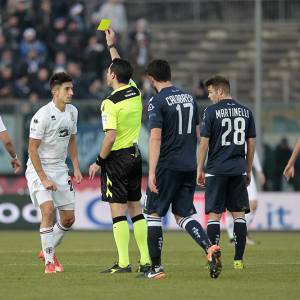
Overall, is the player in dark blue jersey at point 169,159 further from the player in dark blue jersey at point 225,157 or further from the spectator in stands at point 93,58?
the spectator in stands at point 93,58

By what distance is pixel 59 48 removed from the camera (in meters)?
19.8

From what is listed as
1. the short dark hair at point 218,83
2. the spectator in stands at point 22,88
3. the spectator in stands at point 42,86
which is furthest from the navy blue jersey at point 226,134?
the spectator in stands at point 22,88

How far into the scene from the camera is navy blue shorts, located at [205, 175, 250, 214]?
24.2 ft

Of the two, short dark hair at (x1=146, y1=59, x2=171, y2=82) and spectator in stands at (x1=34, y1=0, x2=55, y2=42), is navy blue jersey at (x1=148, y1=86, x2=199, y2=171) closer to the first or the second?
short dark hair at (x1=146, y1=59, x2=171, y2=82)

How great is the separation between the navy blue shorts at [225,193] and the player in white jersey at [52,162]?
1.56 meters

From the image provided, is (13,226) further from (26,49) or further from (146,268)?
(146,268)

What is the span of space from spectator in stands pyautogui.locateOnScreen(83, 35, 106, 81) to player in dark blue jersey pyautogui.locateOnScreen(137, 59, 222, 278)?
1279cm

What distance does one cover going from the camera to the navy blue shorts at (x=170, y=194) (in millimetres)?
6781

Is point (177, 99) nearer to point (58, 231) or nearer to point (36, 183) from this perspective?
point (36, 183)

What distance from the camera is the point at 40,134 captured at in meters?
7.25

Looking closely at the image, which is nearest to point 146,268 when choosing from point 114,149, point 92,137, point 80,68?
point 114,149

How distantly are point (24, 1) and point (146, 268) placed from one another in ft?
51.8

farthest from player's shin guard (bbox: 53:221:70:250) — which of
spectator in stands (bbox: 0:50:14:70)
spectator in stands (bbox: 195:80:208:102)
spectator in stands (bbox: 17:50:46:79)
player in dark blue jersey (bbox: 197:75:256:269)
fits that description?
spectator in stands (bbox: 0:50:14:70)

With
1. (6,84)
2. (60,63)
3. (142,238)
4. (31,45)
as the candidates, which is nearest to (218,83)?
(142,238)
